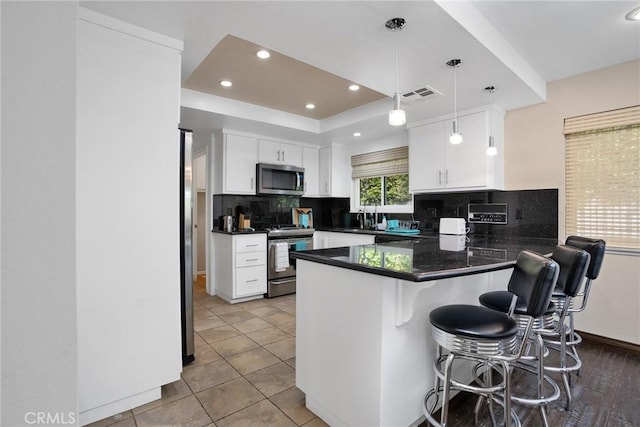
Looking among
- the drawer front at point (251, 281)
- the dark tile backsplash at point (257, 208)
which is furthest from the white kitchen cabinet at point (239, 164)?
the drawer front at point (251, 281)

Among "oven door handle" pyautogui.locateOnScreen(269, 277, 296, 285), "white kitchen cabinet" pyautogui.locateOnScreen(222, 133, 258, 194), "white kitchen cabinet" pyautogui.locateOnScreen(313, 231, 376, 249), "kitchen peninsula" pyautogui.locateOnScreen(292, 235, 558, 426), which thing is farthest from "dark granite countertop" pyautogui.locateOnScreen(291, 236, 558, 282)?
"white kitchen cabinet" pyautogui.locateOnScreen(222, 133, 258, 194)

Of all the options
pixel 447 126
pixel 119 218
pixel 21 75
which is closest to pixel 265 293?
pixel 119 218

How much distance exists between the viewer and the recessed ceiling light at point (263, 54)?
249cm

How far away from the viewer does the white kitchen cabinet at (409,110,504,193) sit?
10.6ft

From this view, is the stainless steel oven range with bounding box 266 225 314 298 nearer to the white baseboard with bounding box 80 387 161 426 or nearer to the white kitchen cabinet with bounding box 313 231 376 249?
the white kitchen cabinet with bounding box 313 231 376 249

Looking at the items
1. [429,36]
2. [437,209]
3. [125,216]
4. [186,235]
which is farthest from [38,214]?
[437,209]

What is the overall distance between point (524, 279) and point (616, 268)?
85.1 inches

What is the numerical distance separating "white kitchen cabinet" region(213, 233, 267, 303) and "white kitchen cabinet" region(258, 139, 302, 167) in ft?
3.74

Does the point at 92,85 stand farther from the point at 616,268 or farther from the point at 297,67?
the point at 616,268

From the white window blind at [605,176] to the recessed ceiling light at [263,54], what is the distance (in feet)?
9.28

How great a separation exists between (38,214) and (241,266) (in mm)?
3606

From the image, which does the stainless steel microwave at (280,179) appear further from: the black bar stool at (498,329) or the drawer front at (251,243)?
the black bar stool at (498,329)

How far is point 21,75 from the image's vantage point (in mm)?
475

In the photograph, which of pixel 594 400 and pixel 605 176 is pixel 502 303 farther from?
pixel 605 176
